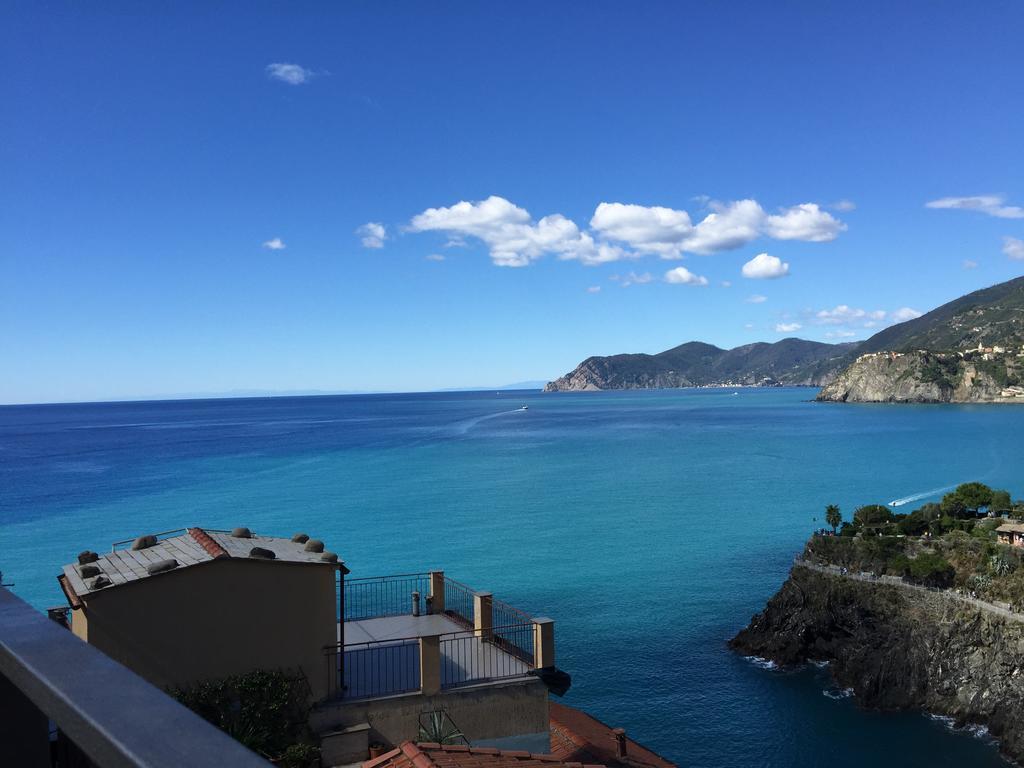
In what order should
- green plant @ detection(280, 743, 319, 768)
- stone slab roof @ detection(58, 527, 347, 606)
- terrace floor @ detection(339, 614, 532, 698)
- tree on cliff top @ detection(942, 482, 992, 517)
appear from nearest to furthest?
green plant @ detection(280, 743, 319, 768) → stone slab roof @ detection(58, 527, 347, 606) → terrace floor @ detection(339, 614, 532, 698) → tree on cliff top @ detection(942, 482, 992, 517)

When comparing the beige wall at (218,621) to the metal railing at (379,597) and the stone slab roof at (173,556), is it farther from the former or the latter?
the metal railing at (379,597)

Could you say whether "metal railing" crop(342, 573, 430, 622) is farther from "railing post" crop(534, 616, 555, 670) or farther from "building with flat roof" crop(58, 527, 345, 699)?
"building with flat roof" crop(58, 527, 345, 699)

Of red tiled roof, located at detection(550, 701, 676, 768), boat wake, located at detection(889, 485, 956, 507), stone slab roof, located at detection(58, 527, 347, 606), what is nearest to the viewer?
stone slab roof, located at detection(58, 527, 347, 606)

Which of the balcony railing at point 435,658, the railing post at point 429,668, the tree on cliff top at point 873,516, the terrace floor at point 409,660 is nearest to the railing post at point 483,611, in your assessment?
the balcony railing at point 435,658

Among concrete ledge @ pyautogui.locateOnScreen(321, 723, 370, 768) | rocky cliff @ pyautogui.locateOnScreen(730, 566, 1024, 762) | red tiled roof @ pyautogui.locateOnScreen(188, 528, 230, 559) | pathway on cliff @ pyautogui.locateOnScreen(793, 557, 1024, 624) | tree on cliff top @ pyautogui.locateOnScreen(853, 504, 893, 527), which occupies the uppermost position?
red tiled roof @ pyautogui.locateOnScreen(188, 528, 230, 559)

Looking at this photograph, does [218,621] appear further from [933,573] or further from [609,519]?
[609,519]

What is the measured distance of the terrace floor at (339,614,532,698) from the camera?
46.3ft

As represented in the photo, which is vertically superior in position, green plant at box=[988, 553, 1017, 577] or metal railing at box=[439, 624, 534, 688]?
metal railing at box=[439, 624, 534, 688]

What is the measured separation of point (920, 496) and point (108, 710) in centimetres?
7937

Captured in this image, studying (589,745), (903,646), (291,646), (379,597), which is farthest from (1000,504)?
(291,646)

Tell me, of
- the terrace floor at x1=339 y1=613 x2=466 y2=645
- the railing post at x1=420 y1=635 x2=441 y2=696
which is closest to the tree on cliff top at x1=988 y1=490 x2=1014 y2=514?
the terrace floor at x1=339 y1=613 x2=466 y2=645

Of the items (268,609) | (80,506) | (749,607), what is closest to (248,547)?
(268,609)

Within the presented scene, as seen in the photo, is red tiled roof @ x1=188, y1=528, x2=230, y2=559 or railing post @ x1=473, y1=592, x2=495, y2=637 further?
railing post @ x1=473, y1=592, x2=495, y2=637

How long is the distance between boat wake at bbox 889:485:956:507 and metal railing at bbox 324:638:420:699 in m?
61.9
